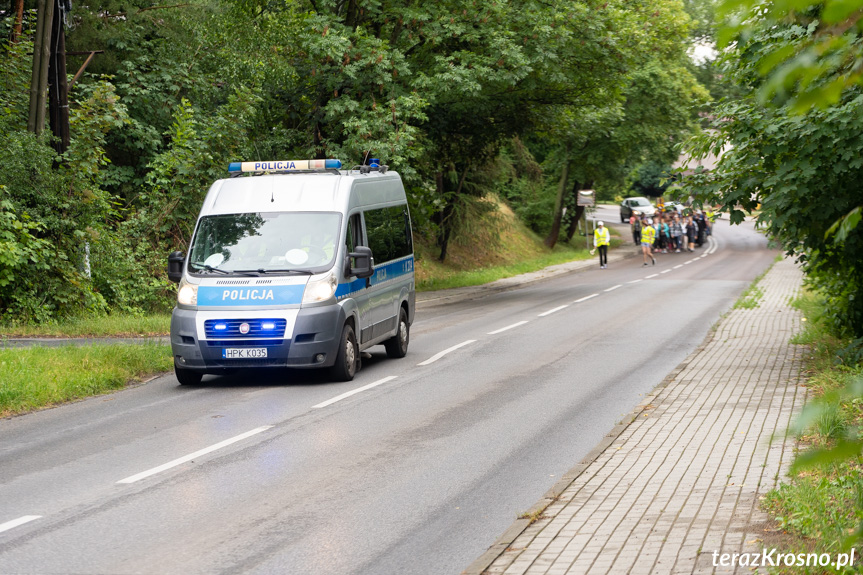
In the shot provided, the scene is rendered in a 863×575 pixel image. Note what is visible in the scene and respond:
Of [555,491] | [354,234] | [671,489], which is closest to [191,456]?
[555,491]

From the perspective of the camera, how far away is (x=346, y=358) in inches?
471

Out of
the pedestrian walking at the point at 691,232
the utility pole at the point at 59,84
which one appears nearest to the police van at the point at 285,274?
the utility pole at the point at 59,84

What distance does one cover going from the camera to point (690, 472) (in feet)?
22.7

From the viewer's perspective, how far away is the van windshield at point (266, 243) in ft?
39.4

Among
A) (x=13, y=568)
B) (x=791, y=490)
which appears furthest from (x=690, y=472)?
(x=13, y=568)

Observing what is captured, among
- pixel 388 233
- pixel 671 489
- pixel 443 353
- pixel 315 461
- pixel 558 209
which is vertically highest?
pixel 388 233

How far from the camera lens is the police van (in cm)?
1138

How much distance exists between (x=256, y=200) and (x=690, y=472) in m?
7.43

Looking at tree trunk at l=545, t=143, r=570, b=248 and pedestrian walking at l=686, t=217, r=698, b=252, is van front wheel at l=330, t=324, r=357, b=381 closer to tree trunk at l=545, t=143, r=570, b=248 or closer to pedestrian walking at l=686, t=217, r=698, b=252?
tree trunk at l=545, t=143, r=570, b=248

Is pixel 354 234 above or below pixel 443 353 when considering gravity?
above

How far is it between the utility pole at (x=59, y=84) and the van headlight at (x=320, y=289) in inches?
361

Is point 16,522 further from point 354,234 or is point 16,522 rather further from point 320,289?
point 354,234

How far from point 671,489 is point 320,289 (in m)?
6.02

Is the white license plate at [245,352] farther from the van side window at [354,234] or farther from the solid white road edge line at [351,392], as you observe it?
the van side window at [354,234]
